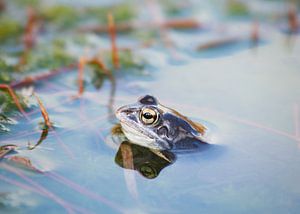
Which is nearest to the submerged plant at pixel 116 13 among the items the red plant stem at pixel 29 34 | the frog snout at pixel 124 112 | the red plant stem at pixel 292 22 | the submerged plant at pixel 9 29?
the red plant stem at pixel 29 34

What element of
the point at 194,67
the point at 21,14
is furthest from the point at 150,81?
the point at 21,14

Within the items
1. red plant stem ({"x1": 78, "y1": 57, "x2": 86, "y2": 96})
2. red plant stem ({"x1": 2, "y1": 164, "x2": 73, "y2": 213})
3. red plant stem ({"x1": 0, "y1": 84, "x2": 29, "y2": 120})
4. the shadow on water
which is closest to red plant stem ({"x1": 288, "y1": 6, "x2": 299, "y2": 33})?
red plant stem ({"x1": 78, "y1": 57, "x2": 86, "y2": 96})

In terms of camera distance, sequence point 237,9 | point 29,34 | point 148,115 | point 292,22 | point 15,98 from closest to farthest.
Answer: point 148,115, point 15,98, point 29,34, point 292,22, point 237,9

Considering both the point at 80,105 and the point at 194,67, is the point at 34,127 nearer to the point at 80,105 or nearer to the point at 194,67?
the point at 80,105

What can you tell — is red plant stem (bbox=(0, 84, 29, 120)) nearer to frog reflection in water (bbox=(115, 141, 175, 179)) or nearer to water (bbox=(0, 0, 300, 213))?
water (bbox=(0, 0, 300, 213))

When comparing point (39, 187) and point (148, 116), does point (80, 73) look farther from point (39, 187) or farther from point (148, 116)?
point (39, 187)

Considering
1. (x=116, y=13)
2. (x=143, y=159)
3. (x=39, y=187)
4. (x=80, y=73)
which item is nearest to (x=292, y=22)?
(x=116, y=13)

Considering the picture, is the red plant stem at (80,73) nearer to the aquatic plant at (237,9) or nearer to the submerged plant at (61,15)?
the submerged plant at (61,15)
